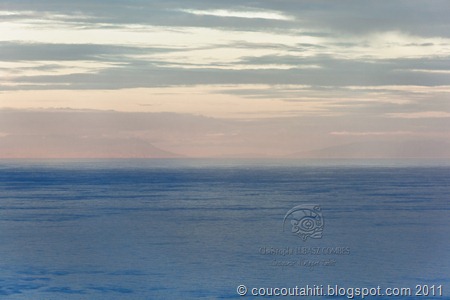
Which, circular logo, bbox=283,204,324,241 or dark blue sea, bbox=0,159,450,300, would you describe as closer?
dark blue sea, bbox=0,159,450,300

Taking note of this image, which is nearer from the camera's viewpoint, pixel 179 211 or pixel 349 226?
pixel 349 226

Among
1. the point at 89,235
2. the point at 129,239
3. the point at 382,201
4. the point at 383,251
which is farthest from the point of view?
the point at 382,201

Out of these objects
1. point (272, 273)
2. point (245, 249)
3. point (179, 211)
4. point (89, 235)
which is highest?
point (179, 211)

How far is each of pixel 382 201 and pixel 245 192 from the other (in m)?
26.1

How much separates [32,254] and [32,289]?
11827mm

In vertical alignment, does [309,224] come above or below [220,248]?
above

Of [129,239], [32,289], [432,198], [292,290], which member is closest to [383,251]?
[292,290]

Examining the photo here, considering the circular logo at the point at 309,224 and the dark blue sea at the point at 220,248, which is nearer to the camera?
the dark blue sea at the point at 220,248

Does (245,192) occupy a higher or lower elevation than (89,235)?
higher

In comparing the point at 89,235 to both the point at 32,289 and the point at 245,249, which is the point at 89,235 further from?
the point at 32,289

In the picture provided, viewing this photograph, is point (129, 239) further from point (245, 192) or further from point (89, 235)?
point (245, 192)

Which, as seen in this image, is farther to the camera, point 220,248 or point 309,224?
point 309,224

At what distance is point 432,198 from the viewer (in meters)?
97.5

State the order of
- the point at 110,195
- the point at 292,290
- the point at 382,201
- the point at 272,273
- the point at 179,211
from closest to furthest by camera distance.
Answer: the point at 292,290
the point at 272,273
the point at 179,211
the point at 382,201
the point at 110,195
